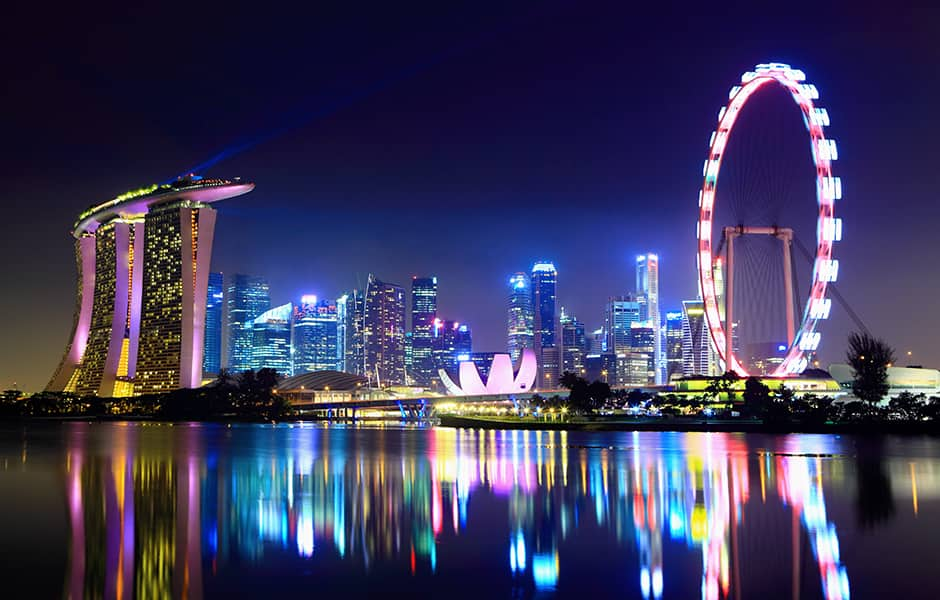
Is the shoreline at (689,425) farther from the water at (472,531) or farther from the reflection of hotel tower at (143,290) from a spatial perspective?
the reflection of hotel tower at (143,290)

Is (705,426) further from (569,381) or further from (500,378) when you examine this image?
(500,378)

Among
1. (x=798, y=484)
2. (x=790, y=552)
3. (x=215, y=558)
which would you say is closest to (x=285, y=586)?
(x=215, y=558)

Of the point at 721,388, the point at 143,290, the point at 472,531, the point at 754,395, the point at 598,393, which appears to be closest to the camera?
the point at 472,531

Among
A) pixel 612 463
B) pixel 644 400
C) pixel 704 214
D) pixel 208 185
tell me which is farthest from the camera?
pixel 208 185

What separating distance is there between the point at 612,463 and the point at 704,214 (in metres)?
46.9

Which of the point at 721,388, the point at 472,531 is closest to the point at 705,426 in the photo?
the point at 721,388

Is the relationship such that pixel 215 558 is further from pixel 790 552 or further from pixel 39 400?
pixel 39 400

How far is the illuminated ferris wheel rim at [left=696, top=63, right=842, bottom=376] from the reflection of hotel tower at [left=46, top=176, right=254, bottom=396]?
3448 inches

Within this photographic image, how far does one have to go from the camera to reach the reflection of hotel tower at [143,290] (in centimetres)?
15888

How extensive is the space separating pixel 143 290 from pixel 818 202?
393 ft

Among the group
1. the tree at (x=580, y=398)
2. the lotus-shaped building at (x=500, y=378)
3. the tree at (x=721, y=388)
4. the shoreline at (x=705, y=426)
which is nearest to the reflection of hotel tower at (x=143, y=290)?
the lotus-shaped building at (x=500, y=378)

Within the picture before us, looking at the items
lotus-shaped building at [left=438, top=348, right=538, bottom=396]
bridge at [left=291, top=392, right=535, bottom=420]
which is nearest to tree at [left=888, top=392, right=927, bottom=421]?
bridge at [left=291, top=392, right=535, bottom=420]

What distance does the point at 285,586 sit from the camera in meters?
17.2

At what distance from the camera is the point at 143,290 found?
557ft
